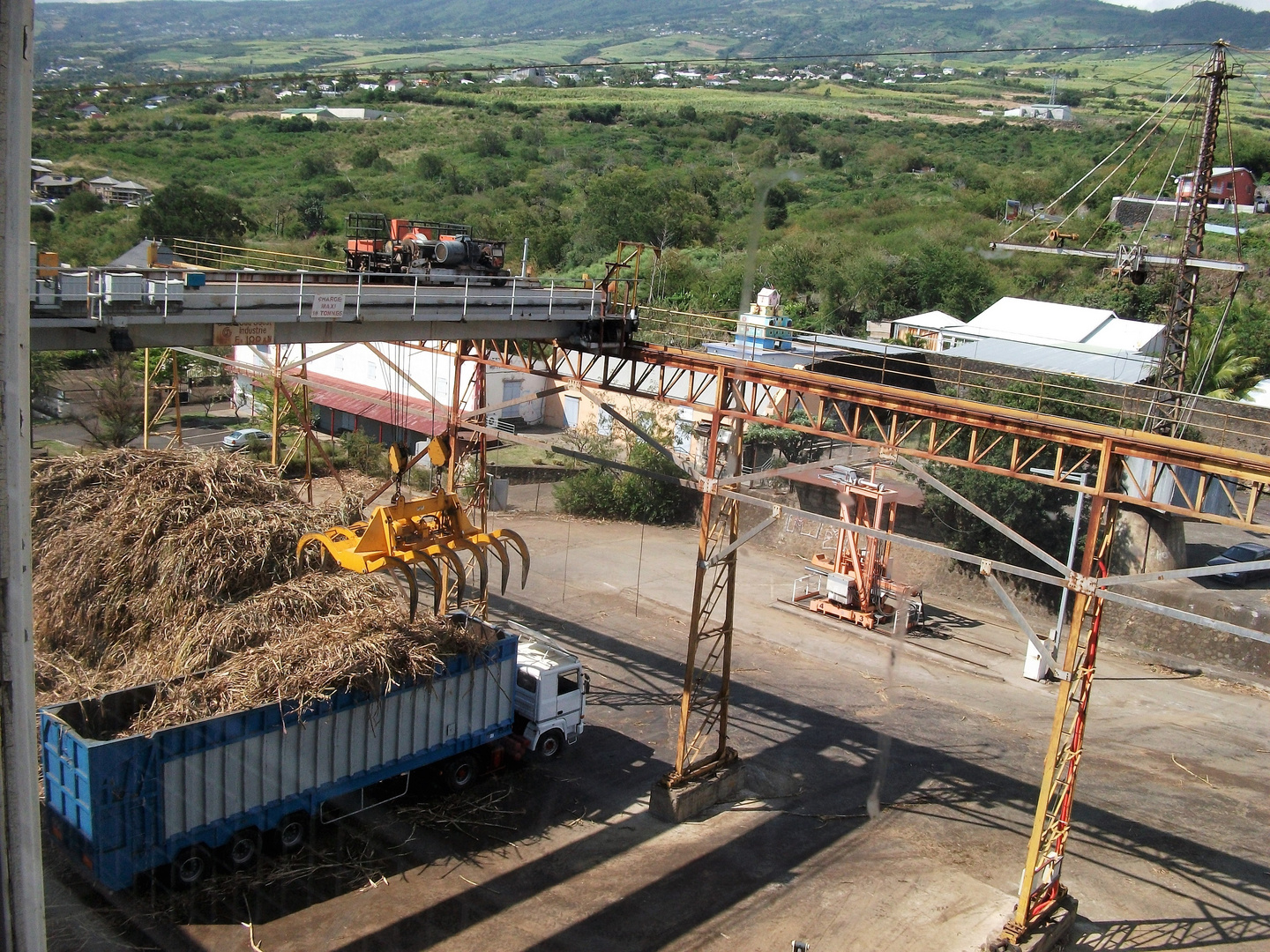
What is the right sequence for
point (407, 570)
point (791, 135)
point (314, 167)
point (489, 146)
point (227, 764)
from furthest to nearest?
point (489, 146) → point (314, 167) → point (791, 135) → point (407, 570) → point (227, 764)

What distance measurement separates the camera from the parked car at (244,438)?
116ft

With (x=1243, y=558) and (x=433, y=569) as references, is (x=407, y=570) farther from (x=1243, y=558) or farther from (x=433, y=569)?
(x=1243, y=558)

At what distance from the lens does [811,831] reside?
15.9 m

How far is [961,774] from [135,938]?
43.3 feet

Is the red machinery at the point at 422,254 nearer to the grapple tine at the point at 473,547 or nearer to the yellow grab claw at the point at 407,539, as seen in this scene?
the grapple tine at the point at 473,547

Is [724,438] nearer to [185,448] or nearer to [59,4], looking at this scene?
[185,448]

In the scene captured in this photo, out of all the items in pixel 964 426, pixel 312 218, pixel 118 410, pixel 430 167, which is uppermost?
pixel 430 167

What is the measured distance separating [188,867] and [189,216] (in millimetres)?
53189

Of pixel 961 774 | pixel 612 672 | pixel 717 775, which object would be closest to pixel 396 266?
pixel 612 672

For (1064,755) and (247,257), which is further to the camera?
(247,257)

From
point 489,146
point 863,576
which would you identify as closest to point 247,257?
point 863,576

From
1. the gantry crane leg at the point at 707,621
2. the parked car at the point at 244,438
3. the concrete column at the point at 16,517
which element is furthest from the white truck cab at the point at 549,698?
the parked car at the point at 244,438

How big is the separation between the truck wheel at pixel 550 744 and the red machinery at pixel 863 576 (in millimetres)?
10767

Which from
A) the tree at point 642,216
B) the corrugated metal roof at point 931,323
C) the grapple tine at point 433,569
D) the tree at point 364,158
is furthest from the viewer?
the tree at point 364,158
